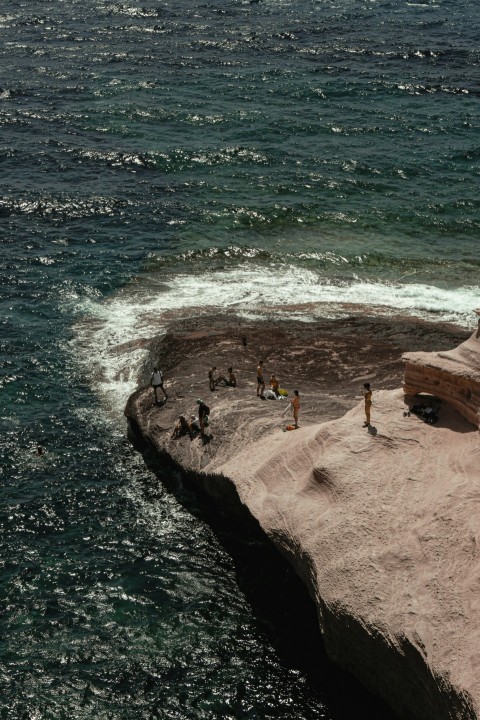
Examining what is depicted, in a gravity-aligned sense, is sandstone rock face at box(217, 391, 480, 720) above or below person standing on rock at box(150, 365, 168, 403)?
above

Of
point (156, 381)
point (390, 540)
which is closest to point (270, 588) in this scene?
point (390, 540)

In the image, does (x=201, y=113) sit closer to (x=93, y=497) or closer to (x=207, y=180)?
(x=207, y=180)

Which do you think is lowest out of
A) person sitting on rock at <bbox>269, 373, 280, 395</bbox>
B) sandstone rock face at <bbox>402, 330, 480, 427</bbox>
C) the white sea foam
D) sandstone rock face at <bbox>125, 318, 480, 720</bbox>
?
the white sea foam

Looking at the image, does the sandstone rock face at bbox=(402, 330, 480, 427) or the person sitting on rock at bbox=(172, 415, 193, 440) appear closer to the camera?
the sandstone rock face at bbox=(402, 330, 480, 427)

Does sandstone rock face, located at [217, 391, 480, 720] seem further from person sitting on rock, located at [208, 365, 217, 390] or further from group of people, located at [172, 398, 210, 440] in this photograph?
person sitting on rock, located at [208, 365, 217, 390]

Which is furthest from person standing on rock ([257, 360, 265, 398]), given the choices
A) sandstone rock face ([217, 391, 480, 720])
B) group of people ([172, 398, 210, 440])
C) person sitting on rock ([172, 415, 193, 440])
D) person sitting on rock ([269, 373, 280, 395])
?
sandstone rock face ([217, 391, 480, 720])

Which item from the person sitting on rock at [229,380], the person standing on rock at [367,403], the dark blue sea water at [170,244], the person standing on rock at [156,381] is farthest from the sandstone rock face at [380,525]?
the person standing on rock at [156,381]

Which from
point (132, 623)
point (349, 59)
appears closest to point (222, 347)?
point (132, 623)
